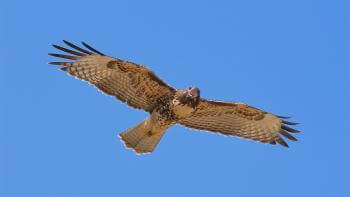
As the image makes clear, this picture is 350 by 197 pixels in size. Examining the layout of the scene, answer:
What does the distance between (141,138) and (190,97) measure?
1.21 meters

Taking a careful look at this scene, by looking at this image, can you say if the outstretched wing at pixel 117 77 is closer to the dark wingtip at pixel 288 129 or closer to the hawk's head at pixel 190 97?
the hawk's head at pixel 190 97

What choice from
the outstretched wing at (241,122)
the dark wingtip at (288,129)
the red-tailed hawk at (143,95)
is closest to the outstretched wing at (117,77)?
the red-tailed hawk at (143,95)

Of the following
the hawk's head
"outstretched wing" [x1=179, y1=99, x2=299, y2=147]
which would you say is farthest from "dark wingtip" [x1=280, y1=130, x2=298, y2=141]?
the hawk's head

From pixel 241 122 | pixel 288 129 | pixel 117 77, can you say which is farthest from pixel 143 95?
pixel 288 129

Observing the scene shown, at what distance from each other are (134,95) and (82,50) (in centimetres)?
127

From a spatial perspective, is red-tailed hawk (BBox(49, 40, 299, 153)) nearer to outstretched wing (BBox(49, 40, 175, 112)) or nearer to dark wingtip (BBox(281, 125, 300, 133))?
outstretched wing (BBox(49, 40, 175, 112))

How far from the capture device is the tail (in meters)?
17.3

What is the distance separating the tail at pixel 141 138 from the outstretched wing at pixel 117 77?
18.3 inches

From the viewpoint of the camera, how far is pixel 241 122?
1819cm

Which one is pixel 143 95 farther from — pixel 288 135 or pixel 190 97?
pixel 288 135

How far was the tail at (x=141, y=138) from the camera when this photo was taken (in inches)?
680

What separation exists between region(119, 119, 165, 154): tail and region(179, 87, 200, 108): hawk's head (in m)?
0.75

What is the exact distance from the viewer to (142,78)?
17.2 meters

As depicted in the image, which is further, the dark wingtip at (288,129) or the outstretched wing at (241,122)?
the dark wingtip at (288,129)
